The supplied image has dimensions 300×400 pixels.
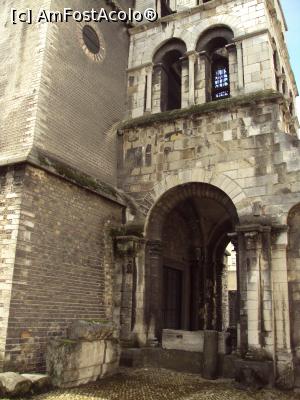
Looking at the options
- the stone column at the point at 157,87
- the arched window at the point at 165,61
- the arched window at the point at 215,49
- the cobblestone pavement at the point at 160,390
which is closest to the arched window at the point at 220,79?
the arched window at the point at 215,49

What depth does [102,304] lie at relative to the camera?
9156 millimetres

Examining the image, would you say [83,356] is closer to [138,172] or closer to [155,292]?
[155,292]

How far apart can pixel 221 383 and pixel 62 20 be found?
8.60m

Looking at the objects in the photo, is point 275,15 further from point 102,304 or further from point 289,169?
point 102,304

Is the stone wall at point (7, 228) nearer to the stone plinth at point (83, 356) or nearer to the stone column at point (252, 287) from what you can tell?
the stone plinth at point (83, 356)

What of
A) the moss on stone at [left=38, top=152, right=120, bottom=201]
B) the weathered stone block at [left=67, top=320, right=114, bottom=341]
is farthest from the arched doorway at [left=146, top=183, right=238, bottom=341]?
the weathered stone block at [left=67, top=320, right=114, bottom=341]

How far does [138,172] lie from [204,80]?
3026 mm

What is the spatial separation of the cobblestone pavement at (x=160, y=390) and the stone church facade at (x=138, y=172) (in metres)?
0.76

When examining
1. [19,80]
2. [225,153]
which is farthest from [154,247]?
[19,80]

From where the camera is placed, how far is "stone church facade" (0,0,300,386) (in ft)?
24.9

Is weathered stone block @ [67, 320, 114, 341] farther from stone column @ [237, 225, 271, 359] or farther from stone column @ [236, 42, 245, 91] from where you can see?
stone column @ [236, 42, 245, 91]

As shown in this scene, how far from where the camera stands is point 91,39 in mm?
10453

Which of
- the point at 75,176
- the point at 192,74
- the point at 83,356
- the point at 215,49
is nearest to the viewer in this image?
the point at 83,356

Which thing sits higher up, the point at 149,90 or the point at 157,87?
the point at 157,87
